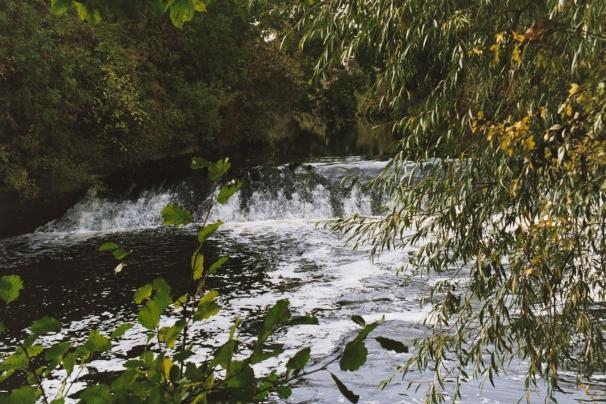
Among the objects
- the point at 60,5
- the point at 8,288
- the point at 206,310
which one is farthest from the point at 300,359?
the point at 60,5

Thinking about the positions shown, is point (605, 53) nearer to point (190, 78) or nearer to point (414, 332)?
point (414, 332)

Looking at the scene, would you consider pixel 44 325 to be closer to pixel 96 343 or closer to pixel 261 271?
pixel 96 343

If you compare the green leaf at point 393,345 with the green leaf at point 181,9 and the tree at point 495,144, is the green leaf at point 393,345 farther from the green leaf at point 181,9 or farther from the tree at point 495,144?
the tree at point 495,144

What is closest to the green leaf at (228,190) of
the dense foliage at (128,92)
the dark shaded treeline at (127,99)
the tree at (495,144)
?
the tree at (495,144)

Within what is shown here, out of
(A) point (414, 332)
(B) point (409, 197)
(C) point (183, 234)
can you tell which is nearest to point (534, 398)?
(A) point (414, 332)

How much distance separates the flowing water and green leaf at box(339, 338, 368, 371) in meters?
4.75

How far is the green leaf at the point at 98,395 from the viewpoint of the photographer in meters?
1.31

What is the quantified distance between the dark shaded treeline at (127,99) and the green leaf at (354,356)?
5.83 meters

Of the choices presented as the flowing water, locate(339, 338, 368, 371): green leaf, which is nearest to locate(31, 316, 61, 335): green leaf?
locate(339, 338, 368, 371): green leaf

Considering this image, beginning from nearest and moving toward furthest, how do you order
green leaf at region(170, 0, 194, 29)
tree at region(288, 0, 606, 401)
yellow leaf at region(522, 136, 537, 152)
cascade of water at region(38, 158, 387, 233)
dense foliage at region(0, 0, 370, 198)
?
green leaf at region(170, 0, 194, 29), yellow leaf at region(522, 136, 537, 152), tree at region(288, 0, 606, 401), dense foliage at region(0, 0, 370, 198), cascade of water at region(38, 158, 387, 233)

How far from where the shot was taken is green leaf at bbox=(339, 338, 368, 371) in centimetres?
134

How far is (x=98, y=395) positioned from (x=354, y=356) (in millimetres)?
516

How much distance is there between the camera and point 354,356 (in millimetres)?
1339

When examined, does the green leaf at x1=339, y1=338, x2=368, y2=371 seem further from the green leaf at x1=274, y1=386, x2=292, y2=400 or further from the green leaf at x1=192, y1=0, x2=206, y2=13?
the green leaf at x1=192, y1=0, x2=206, y2=13
